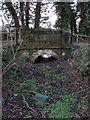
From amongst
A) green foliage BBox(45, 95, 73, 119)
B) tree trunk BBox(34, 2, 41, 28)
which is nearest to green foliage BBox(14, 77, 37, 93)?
green foliage BBox(45, 95, 73, 119)

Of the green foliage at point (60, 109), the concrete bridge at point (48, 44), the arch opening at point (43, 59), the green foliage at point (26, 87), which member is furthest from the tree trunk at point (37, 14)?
the green foliage at point (60, 109)

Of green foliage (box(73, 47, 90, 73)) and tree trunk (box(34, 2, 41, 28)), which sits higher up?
tree trunk (box(34, 2, 41, 28))

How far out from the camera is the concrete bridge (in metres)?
6.19

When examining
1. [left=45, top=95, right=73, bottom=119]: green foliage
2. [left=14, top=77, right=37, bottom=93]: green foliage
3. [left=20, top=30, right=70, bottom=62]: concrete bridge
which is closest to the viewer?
[left=45, top=95, right=73, bottom=119]: green foliage

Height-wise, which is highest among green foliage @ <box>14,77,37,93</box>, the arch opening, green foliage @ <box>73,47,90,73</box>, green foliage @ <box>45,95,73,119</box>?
green foliage @ <box>73,47,90,73</box>

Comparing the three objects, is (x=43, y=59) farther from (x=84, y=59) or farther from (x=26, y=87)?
(x=26, y=87)

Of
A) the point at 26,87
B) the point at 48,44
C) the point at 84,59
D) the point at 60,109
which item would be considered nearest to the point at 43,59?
the point at 48,44

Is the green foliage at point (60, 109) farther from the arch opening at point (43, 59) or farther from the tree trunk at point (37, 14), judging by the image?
the tree trunk at point (37, 14)

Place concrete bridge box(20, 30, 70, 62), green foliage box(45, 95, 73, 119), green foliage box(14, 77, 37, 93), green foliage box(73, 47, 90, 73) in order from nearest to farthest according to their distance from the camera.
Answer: green foliage box(45, 95, 73, 119)
green foliage box(14, 77, 37, 93)
green foliage box(73, 47, 90, 73)
concrete bridge box(20, 30, 70, 62)

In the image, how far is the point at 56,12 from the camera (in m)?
10.3

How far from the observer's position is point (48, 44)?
254 inches

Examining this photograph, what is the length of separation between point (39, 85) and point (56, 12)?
8055mm

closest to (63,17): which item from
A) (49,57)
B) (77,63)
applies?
(49,57)

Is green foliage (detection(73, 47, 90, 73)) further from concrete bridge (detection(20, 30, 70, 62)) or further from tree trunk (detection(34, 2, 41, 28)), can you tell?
tree trunk (detection(34, 2, 41, 28))
